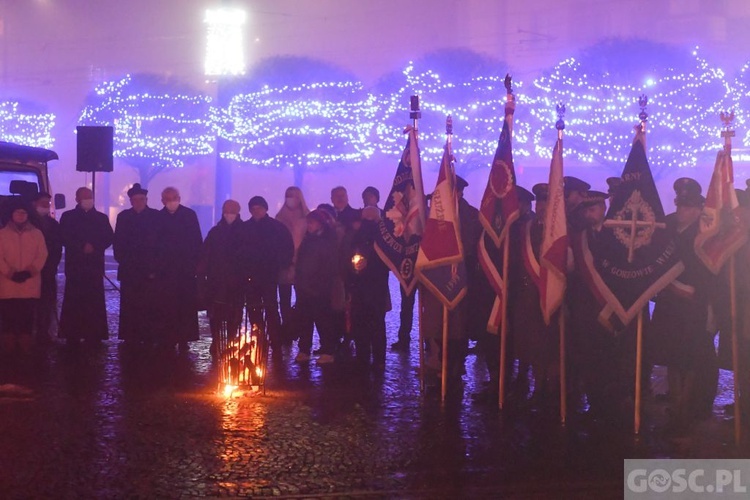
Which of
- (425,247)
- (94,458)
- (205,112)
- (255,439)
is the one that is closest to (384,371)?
(425,247)

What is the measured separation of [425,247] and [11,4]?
226 ft

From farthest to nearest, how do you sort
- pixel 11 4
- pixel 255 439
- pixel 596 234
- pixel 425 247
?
pixel 11 4
pixel 425 247
pixel 596 234
pixel 255 439

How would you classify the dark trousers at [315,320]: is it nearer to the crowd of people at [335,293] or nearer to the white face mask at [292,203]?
the crowd of people at [335,293]

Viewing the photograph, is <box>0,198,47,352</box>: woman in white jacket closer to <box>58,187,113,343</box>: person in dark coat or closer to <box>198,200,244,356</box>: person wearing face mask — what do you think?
<box>58,187,113,343</box>: person in dark coat

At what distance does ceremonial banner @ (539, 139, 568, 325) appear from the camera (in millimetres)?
8039

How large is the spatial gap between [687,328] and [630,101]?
123 ft

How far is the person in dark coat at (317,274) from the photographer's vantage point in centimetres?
1117

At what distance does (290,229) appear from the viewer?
1251 cm

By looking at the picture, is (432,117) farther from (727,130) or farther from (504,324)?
(727,130)

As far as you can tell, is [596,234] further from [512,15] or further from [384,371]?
[512,15]

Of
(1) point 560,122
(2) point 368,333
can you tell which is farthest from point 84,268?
(1) point 560,122

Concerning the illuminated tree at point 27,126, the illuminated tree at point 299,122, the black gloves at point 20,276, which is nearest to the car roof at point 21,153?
the black gloves at point 20,276

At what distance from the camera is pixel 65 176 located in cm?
6425

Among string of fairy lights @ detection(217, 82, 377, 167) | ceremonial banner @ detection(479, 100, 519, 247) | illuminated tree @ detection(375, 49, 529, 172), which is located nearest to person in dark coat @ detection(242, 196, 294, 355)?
ceremonial banner @ detection(479, 100, 519, 247)
